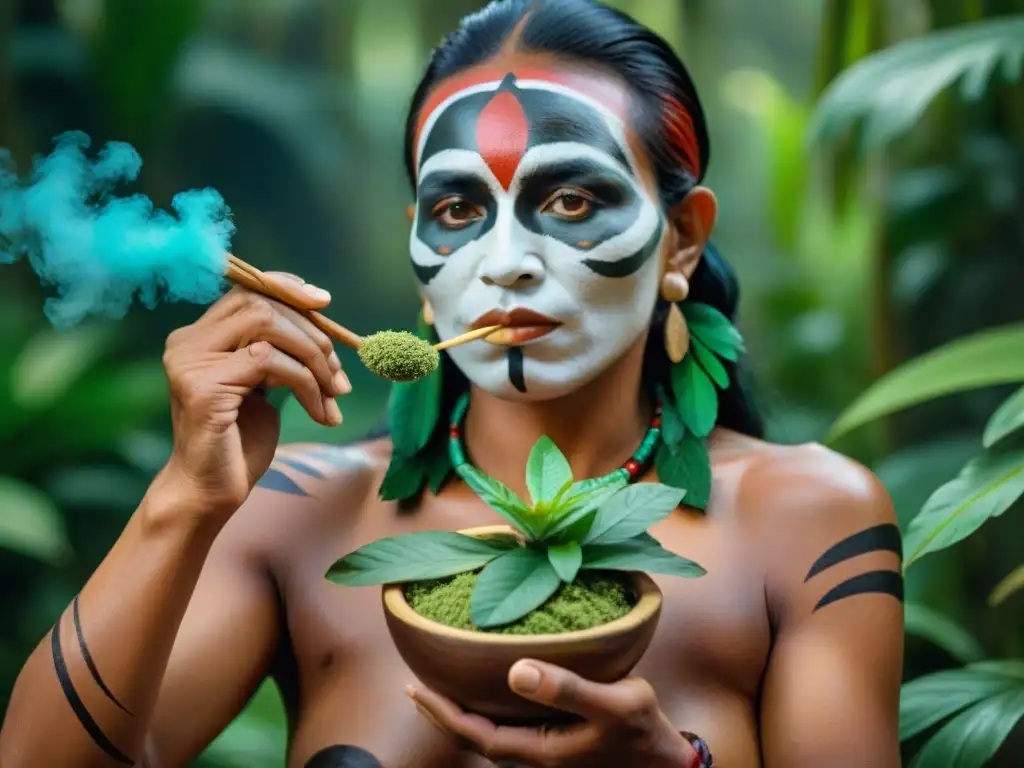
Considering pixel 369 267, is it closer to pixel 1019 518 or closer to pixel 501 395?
pixel 1019 518

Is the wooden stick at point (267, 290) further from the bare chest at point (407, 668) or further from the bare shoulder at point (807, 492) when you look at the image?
the bare shoulder at point (807, 492)

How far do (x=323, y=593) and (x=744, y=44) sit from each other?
3608mm

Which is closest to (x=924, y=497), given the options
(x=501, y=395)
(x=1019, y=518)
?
(x=1019, y=518)

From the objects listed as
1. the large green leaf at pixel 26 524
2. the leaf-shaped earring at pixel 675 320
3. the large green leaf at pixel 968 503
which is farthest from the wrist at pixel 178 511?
the large green leaf at pixel 26 524

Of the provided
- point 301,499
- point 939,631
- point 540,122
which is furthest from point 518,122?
point 939,631

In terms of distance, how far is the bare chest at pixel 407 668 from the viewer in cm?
123

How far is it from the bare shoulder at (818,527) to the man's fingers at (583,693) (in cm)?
28

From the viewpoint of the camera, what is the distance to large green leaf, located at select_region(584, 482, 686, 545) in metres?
1.11

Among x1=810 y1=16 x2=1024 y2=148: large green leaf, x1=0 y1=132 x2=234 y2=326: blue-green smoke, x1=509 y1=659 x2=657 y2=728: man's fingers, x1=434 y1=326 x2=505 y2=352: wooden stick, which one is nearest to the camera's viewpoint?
x1=509 y1=659 x2=657 y2=728: man's fingers

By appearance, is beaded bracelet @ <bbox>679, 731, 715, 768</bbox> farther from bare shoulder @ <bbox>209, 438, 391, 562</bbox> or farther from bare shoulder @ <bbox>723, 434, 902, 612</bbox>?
bare shoulder @ <bbox>209, 438, 391, 562</bbox>

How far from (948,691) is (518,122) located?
34.0 inches

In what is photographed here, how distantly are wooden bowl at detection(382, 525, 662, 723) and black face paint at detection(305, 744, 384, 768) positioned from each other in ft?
0.66

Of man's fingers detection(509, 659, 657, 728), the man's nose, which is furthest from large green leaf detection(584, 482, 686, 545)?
the man's nose

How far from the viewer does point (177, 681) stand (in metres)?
1.25
